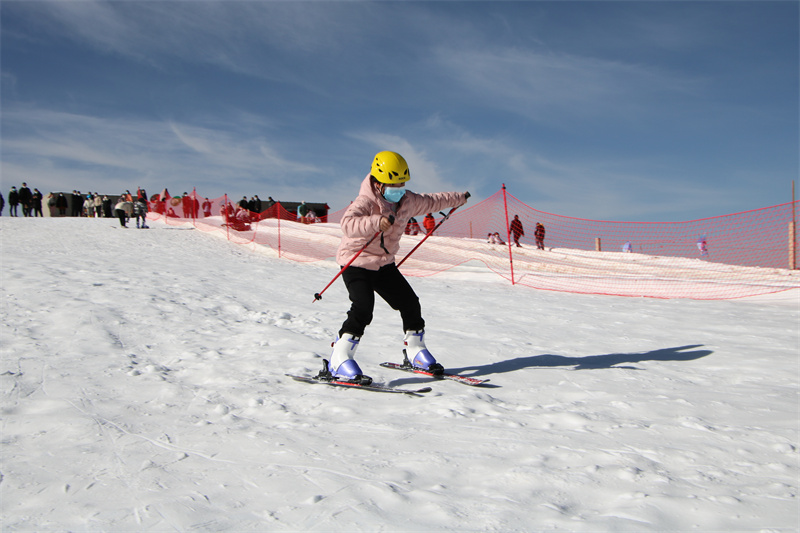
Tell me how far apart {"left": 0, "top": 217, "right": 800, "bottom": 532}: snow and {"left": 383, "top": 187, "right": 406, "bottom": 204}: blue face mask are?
1.54 m

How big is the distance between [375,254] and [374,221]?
0.46m

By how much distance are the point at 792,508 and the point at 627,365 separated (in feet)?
9.65

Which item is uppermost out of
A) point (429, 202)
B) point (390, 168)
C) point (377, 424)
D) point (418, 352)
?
point (390, 168)

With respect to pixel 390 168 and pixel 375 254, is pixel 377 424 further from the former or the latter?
pixel 390 168

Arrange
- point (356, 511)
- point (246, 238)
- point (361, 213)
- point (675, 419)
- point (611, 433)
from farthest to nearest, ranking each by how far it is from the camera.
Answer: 1. point (246, 238)
2. point (361, 213)
3. point (675, 419)
4. point (611, 433)
5. point (356, 511)

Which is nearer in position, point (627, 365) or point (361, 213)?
point (361, 213)

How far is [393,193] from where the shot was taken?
14.7 feet

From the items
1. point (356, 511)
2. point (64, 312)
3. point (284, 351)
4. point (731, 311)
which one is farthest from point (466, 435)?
point (731, 311)

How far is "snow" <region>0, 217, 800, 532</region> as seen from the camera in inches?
91.4

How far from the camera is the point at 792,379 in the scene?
4.80 m

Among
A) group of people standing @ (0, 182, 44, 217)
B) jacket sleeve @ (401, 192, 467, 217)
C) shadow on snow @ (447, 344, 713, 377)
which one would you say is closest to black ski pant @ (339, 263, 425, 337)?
jacket sleeve @ (401, 192, 467, 217)

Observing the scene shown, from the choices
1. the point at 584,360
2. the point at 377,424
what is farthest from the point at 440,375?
the point at 584,360

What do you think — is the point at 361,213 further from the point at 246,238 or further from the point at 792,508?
the point at 246,238

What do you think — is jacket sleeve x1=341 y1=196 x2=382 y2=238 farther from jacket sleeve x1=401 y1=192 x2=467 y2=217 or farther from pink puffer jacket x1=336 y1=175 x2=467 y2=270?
jacket sleeve x1=401 y1=192 x2=467 y2=217
